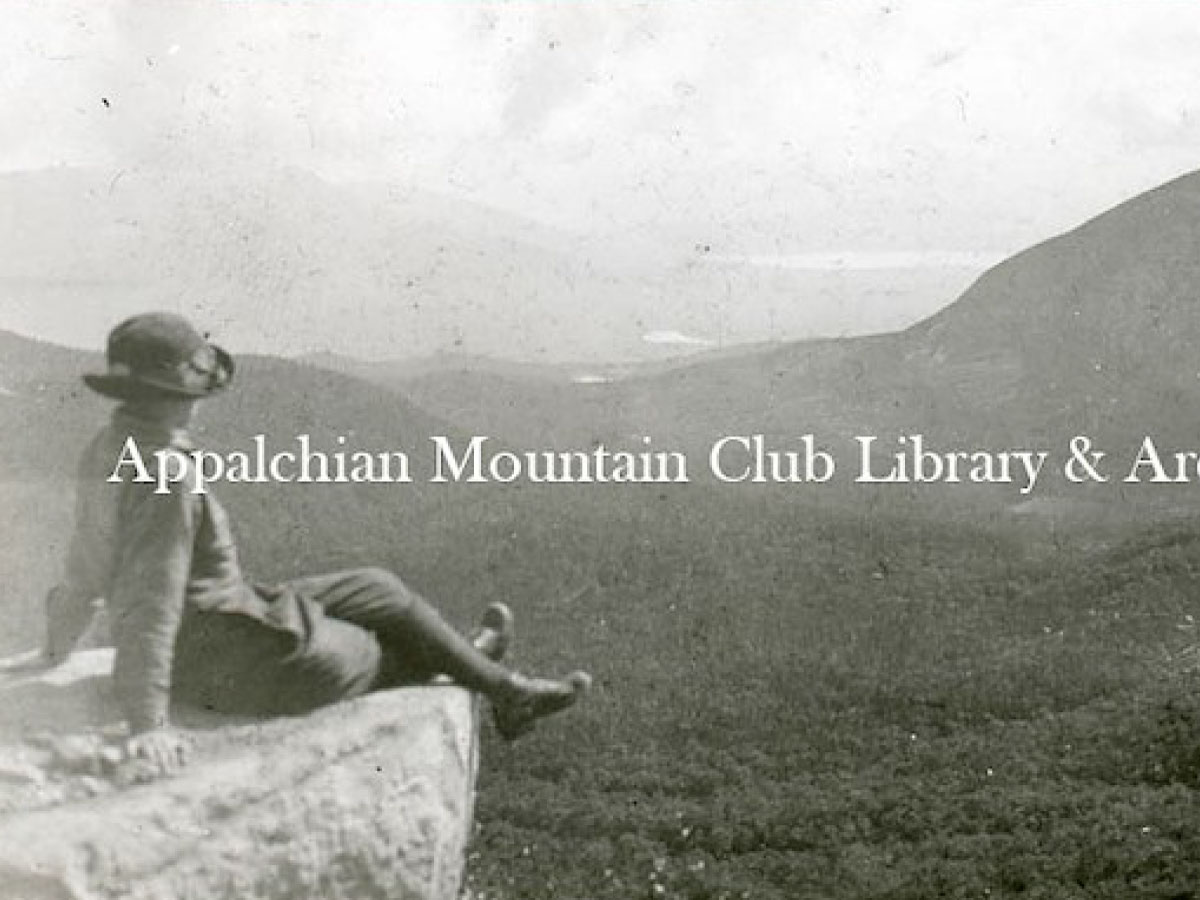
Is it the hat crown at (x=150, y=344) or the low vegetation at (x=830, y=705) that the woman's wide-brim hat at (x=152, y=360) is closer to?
the hat crown at (x=150, y=344)

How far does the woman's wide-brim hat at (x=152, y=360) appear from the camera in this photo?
5305 millimetres

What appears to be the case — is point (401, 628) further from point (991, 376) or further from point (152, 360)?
point (991, 376)

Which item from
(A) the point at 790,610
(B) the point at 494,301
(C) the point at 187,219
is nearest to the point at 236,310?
(C) the point at 187,219

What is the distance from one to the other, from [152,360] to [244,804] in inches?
67.2

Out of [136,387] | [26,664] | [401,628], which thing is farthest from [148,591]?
[401,628]

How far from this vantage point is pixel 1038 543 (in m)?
15.0

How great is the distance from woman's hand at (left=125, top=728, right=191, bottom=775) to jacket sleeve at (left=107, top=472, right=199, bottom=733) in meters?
0.04

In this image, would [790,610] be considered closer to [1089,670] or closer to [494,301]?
[1089,670]

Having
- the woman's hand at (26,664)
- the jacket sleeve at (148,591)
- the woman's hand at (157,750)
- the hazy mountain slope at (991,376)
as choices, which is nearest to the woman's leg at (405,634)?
the jacket sleeve at (148,591)

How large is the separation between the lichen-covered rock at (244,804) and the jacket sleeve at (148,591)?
0.74ft

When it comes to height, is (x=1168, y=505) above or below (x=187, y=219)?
below

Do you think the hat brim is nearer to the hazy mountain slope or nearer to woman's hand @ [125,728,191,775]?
woman's hand @ [125,728,191,775]

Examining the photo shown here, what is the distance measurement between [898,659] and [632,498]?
4942 mm

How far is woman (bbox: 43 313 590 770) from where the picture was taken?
201 inches
